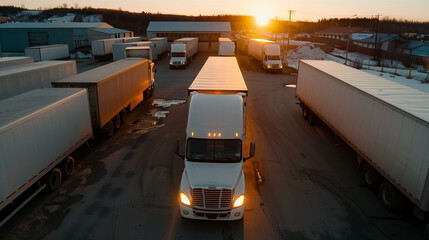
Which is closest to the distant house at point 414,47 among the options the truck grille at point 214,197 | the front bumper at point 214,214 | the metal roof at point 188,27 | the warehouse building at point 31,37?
the metal roof at point 188,27

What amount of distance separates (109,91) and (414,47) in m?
64.0

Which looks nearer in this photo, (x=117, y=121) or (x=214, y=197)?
(x=214, y=197)

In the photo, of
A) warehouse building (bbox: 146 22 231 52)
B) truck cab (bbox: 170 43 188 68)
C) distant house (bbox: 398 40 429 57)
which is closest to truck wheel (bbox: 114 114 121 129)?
truck cab (bbox: 170 43 188 68)

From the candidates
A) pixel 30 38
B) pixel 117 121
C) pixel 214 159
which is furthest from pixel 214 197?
pixel 30 38

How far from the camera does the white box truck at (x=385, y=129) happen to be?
8.62 metres

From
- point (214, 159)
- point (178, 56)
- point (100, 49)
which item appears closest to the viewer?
point (214, 159)

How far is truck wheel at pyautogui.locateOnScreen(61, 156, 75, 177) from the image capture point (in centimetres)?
1195

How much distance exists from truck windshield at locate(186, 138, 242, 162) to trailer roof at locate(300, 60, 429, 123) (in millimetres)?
5577

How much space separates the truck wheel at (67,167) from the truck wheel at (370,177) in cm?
1217

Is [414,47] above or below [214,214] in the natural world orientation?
above

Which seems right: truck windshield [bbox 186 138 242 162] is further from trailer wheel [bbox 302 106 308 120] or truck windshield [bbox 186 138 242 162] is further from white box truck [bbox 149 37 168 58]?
white box truck [bbox 149 37 168 58]

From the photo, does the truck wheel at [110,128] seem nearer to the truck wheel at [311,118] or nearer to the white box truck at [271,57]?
the truck wheel at [311,118]

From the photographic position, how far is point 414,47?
2319 inches

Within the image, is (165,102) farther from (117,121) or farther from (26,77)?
(26,77)
